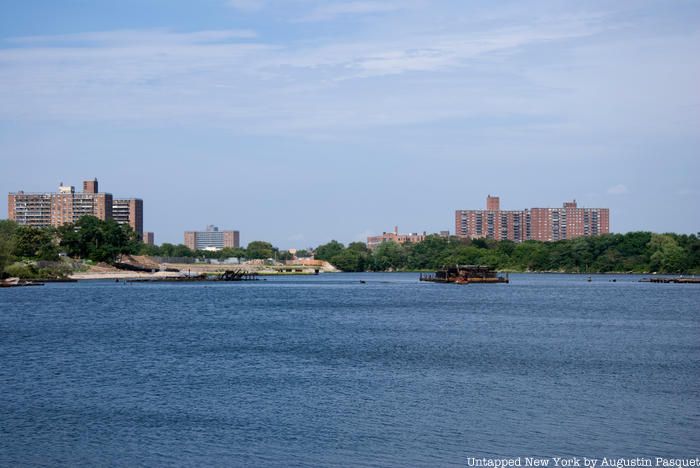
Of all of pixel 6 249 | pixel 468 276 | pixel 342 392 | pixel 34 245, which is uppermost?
pixel 34 245

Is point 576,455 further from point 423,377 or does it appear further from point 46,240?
point 46,240

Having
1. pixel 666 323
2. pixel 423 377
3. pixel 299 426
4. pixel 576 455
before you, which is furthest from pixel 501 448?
pixel 666 323

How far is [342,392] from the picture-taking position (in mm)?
32781

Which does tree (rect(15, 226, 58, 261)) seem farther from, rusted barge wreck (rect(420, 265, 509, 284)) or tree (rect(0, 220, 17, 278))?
rusted barge wreck (rect(420, 265, 509, 284))

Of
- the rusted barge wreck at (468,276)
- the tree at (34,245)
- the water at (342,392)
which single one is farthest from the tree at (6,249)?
the rusted barge wreck at (468,276)

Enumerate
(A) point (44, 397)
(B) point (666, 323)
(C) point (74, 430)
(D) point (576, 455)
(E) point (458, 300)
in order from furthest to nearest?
(E) point (458, 300), (B) point (666, 323), (A) point (44, 397), (C) point (74, 430), (D) point (576, 455)

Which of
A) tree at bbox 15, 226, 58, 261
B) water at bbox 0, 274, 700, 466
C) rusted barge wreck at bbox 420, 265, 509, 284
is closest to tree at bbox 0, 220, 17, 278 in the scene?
tree at bbox 15, 226, 58, 261

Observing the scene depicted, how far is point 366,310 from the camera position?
272ft

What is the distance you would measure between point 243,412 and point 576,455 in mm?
11229

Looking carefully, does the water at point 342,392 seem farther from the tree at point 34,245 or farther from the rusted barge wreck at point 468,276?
the tree at point 34,245

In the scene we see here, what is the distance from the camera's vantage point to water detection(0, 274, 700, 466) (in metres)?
24.2

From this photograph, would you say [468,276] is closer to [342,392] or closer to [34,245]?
[34,245]

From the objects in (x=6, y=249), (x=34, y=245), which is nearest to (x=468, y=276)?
(x=6, y=249)

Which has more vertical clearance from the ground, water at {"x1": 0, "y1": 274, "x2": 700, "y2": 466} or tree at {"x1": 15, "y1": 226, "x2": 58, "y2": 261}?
tree at {"x1": 15, "y1": 226, "x2": 58, "y2": 261}
